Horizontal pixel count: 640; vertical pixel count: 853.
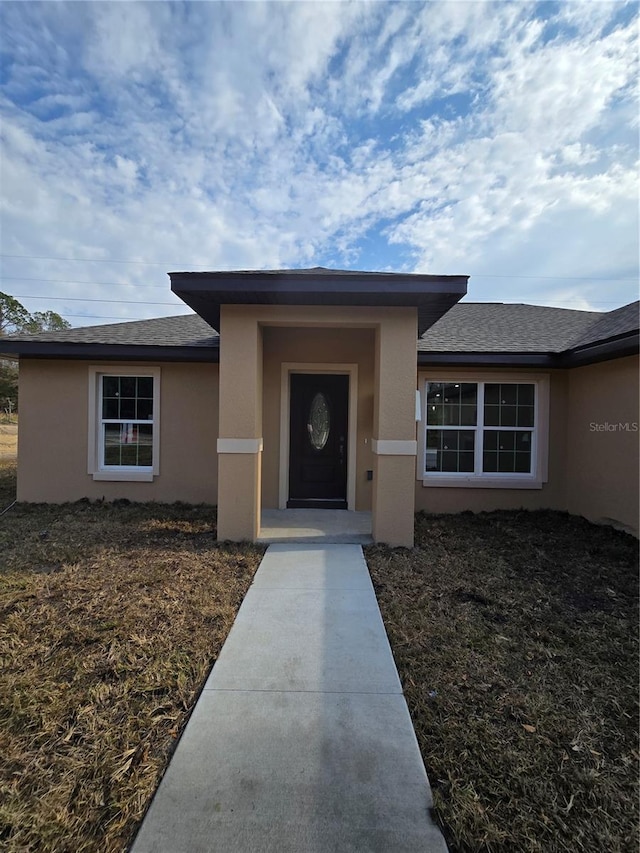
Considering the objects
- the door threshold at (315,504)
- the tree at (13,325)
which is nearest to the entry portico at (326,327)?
the door threshold at (315,504)

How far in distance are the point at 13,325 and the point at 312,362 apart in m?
34.7

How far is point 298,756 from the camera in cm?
207

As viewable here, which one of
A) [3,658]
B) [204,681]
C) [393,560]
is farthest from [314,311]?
[3,658]

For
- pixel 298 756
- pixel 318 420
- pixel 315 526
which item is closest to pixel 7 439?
pixel 318 420

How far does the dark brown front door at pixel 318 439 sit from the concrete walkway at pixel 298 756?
4060 millimetres

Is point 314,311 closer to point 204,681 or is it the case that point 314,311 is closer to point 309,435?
point 309,435

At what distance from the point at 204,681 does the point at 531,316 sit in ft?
33.2

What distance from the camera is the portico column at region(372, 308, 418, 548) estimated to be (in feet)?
17.4

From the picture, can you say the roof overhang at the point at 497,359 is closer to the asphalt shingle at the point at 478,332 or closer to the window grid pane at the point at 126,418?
the asphalt shingle at the point at 478,332

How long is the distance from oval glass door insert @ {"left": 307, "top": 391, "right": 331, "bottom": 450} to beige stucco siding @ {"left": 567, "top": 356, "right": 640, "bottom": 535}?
14.6 ft

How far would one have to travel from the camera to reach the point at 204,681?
2664 mm

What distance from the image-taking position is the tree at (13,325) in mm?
25453

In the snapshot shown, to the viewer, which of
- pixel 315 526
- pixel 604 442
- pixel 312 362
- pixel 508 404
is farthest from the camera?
pixel 508 404

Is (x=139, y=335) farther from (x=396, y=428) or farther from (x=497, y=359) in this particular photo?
(x=497, y=359)
